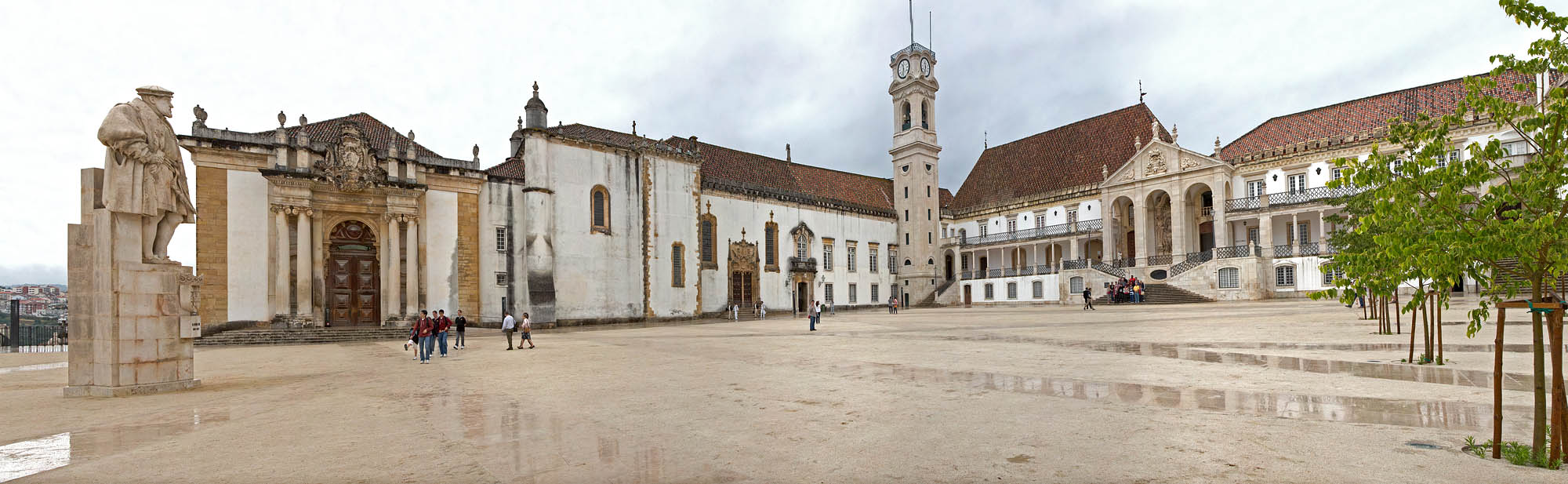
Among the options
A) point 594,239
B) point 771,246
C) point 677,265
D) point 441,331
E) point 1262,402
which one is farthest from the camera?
point 771,246

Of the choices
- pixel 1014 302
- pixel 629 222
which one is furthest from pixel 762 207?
pixel 1014 302

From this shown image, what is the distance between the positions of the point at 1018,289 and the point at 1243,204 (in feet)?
45.0

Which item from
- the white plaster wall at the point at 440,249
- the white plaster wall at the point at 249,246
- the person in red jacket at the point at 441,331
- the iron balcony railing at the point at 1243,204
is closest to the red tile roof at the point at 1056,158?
the iron balcony railing at the point at 1243,204

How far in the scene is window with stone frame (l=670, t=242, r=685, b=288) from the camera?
122 feet

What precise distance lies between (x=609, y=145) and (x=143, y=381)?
25014 millimetres

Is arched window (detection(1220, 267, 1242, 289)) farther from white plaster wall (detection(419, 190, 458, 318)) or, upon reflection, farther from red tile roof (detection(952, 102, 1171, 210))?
white plaster wall (detection(419, 190, 458, 318))

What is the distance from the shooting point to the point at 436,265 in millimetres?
29078

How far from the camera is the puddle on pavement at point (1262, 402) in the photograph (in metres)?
6.39

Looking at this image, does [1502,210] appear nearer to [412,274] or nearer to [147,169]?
[147,169]

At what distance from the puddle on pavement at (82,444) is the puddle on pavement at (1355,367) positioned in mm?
13341

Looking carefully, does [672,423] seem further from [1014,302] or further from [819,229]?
[1014,302]

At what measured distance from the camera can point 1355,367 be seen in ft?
33.0

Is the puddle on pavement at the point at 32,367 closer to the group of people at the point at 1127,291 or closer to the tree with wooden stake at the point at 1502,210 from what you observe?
the tree with wooden stake at the point at 1502,210

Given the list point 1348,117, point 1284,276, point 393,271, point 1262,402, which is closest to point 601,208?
point 393,271
